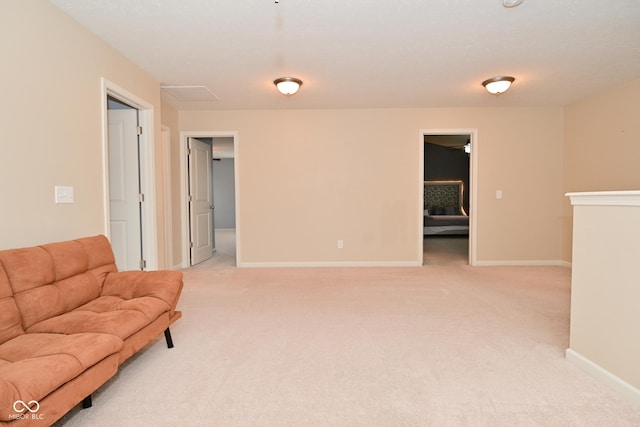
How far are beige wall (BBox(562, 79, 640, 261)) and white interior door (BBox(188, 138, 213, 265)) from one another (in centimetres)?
573

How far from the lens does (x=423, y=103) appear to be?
4672mm

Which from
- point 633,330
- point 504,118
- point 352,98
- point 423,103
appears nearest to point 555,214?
point 504,118

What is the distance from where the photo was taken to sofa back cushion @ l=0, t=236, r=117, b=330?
5.55 feet

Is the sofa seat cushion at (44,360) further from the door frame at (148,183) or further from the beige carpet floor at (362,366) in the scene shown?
the door frame at (148,183)

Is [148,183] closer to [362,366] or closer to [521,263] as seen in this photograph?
[362,366]

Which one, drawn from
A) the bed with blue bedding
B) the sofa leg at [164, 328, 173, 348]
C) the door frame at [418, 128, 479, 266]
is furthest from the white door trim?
the bed with blue bedding

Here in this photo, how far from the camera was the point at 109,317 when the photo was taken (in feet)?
5.81

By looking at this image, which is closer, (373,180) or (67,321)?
(67,321)

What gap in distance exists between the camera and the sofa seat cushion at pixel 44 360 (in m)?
1.14

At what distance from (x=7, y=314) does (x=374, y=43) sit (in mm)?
3097

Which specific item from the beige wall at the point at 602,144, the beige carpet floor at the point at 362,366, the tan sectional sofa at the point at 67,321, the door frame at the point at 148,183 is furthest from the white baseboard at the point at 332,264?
the tan sectional sofa at the point at 67,321

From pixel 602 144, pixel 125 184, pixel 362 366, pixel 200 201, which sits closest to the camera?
pixel 362 366

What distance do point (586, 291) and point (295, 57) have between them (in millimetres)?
2950

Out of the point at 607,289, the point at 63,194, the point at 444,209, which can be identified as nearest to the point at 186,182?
the point at 63,194
